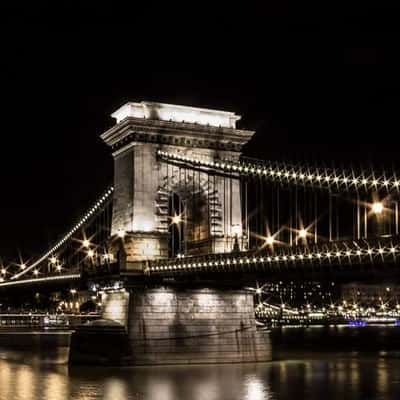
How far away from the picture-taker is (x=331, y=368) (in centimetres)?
5094

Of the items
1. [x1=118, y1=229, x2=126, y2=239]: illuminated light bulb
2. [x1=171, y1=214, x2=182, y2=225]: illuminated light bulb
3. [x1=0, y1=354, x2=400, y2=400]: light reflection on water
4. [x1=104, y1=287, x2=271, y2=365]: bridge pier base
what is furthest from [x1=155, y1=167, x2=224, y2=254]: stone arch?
[x1=0, y1=354, x2=400, y2=400]: light reflection on water

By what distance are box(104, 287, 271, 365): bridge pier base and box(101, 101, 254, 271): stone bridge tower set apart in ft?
10.2

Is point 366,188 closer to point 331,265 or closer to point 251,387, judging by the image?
point 331,265

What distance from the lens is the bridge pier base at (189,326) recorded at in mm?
48625

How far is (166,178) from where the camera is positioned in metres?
53.1

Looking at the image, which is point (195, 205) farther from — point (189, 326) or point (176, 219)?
point (189, 326)

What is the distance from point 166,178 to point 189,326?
8.62 metres

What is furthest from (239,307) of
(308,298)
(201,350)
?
(308,298)

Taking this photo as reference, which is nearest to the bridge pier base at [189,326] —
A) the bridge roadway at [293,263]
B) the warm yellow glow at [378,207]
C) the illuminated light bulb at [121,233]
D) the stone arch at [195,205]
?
the bridge roadway at [293,263]

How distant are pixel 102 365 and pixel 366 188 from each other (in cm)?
1831

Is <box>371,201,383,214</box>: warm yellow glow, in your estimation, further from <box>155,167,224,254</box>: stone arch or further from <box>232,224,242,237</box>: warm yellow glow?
<box>155,167,224,254</box>: stone arch

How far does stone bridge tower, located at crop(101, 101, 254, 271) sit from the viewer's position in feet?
172

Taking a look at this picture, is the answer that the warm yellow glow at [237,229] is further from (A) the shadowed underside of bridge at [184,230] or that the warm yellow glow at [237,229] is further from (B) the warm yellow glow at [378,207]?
(B) the warm yellow glow at [378,207]

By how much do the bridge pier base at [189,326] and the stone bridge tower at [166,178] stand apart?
3.11 meters
